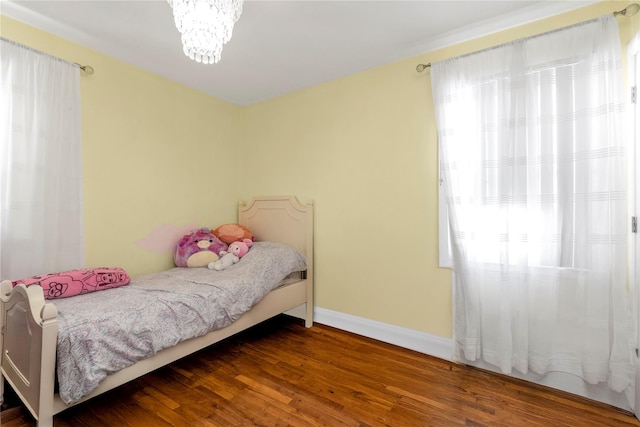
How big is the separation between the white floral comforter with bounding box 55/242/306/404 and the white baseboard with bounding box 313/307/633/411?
0.71 meters

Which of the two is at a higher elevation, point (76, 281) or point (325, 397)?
point (76, 281)

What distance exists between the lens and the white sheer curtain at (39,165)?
6.17ft

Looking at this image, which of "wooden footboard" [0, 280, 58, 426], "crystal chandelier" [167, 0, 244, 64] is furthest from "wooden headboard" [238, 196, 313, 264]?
"wooden footboard" [0, 280, 58, 426]

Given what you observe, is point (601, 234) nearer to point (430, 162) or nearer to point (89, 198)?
point (430, 162)

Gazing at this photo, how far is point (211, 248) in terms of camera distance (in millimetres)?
2816

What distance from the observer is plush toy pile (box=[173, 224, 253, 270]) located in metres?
2.69

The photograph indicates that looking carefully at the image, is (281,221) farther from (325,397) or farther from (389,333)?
(325,397)

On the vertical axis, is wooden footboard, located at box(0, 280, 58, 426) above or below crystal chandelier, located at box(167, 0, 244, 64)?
below

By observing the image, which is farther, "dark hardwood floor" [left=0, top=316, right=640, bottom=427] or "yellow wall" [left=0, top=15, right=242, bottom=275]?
"yellow wall" [left=0, top=15, right=242, bottom=275]

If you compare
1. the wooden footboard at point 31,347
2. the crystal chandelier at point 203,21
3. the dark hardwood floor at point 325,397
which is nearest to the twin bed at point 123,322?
the wooden footboard at point 31,347

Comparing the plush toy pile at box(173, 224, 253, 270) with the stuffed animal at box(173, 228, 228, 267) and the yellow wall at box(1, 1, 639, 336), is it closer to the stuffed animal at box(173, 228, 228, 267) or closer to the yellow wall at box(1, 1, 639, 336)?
the stuffed animal at box(173, 228, 228, 267)

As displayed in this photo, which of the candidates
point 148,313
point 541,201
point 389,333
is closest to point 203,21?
point 148,313

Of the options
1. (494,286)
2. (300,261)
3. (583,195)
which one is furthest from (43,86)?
(583,195)

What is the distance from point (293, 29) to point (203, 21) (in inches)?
34.5
